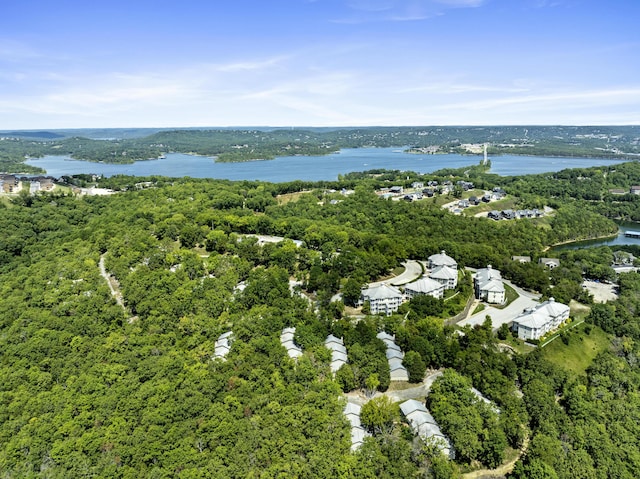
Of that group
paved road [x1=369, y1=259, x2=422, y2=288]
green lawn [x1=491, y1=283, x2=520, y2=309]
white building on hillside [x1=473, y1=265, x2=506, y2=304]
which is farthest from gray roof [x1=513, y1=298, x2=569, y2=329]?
paved road [x1=369, y1=259, x2=422, y2=288]

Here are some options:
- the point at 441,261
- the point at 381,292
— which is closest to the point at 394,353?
the point at 381,292

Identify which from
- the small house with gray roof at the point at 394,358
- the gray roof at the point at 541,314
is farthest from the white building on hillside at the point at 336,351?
the gray roof at the point at 541,314

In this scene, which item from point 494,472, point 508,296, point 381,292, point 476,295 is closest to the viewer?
point 494,472

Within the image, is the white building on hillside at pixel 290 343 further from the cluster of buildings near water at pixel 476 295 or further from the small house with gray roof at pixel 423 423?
the small house with gray roof at pixel 423 423

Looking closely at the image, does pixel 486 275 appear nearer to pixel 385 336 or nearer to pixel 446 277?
pixel 446 277

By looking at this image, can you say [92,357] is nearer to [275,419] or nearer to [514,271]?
[275,419]

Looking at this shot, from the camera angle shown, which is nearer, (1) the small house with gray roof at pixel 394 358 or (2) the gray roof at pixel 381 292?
(1) the small house with gray roof at pixel 394 358

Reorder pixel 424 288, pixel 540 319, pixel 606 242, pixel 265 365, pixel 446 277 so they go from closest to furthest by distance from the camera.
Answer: pixel 265 365, pixel 540 319, pixel 424 288, pixel 446 277, pixel 606 242
